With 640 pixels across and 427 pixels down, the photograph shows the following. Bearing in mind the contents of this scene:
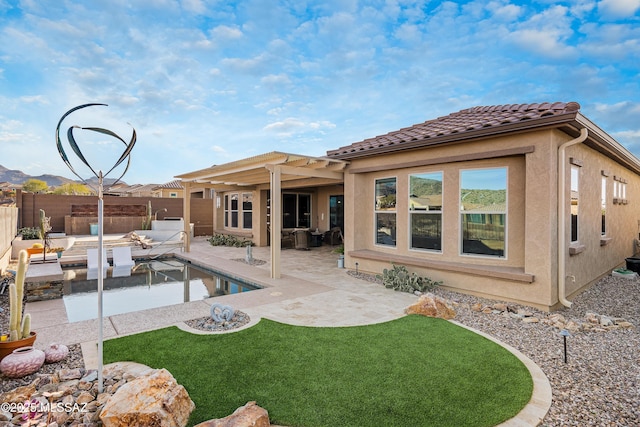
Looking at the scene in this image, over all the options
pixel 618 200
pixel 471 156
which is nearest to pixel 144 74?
pixel 471 156

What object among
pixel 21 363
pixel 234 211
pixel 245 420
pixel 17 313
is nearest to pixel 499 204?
pixel 245 420

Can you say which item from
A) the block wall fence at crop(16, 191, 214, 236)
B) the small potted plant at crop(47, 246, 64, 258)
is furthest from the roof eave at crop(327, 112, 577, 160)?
the block wall fence at crop(16, 191, 214, 236)

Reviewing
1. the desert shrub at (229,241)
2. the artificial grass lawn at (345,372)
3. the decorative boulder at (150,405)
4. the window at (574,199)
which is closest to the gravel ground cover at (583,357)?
the artificial grass lawn at (345,372)

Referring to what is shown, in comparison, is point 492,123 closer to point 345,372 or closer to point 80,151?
point 345,372

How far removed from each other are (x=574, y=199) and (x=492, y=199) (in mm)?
1988

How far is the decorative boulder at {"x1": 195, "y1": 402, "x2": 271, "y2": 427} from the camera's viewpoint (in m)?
2.69

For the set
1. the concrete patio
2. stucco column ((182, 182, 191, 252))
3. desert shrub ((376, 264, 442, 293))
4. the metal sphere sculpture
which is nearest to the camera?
the metal sphere sculpture

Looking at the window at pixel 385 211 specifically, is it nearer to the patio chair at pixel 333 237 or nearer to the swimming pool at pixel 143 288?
the swimming pool at pixel 143 288

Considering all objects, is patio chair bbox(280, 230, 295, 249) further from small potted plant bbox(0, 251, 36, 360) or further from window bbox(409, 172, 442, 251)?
small potted plant bbox(0, 251, 36, 360)

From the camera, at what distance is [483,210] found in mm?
7438

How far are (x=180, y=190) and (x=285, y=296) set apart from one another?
32287 millimetres

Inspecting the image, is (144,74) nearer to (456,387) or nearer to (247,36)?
(247,36)

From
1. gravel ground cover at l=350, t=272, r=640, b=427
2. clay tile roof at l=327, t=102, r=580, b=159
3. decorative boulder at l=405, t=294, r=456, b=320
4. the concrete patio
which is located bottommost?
gravel ground cover at l=350, t=272, r=640, b=427

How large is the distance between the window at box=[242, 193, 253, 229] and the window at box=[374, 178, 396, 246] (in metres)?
9.57
